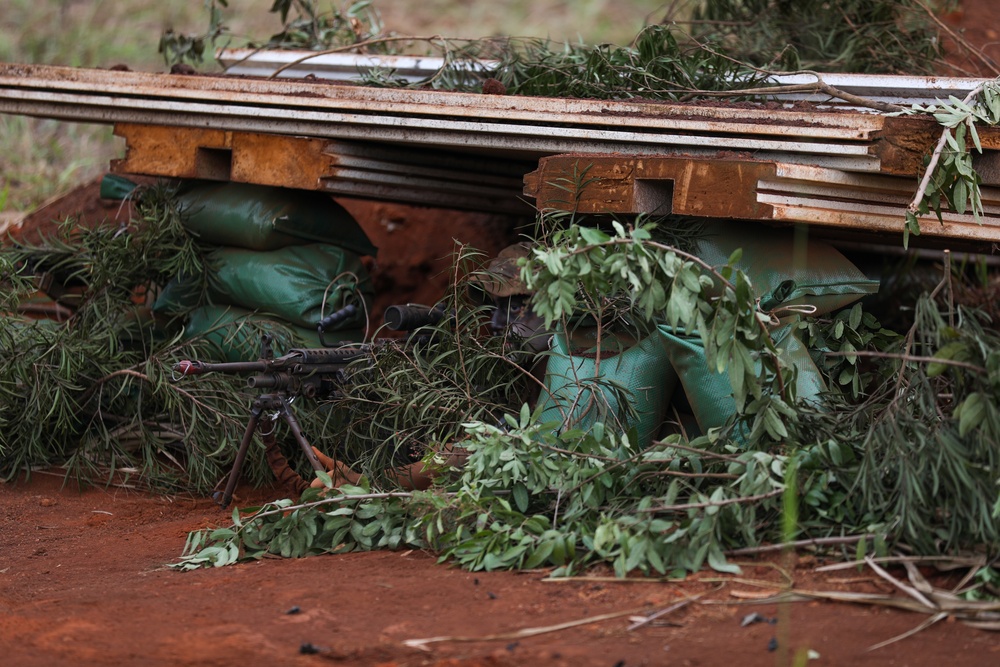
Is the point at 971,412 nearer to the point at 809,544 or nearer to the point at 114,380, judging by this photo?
the point at 809,544

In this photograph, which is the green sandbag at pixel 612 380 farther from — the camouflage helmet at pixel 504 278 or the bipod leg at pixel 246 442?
the bipod leg at pixel 246 442

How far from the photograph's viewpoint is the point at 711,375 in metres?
3.23

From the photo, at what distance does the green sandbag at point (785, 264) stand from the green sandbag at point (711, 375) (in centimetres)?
16

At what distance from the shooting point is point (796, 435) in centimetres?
289

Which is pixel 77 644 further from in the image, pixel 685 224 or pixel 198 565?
pixel 685 224

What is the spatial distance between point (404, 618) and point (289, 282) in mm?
2262

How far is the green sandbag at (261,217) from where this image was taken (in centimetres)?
445

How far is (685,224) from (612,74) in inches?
37.4

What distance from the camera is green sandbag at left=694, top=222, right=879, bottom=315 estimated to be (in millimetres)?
3363

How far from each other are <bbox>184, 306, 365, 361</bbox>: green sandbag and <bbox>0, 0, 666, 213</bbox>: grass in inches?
114

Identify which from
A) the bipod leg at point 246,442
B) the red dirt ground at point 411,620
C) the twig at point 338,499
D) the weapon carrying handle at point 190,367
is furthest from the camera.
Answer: the bipod leg at point 246,442

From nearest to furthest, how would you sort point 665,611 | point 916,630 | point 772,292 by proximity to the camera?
point 916,630, point 665,611, point 772,292

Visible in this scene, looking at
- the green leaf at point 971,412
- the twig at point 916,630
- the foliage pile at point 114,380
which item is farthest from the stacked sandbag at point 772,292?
the foliage pile at point 114,380

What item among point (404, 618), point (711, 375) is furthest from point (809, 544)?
point (404, 618)
